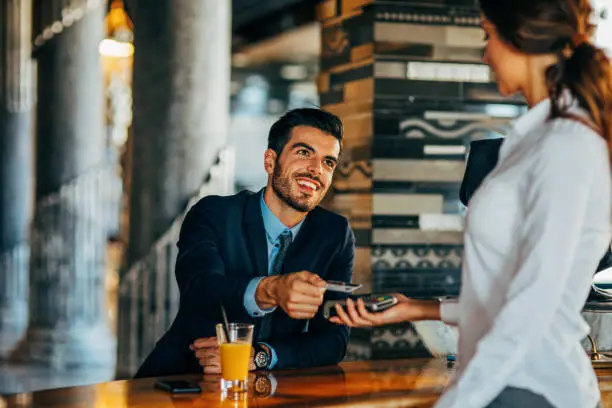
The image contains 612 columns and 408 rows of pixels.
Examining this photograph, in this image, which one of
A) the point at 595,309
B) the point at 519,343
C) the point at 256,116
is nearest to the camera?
→ the point at 519,343

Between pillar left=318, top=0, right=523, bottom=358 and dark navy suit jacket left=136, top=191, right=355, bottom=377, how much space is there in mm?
1254

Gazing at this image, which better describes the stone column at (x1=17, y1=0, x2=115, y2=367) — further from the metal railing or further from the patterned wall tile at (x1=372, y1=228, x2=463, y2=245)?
the patterned wall tile at (x1=372, y1=228, x2=463, y2=245)

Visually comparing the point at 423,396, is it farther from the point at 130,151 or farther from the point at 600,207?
the point at 130,151

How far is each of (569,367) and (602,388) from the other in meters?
1.06

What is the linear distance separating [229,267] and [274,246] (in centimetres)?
15

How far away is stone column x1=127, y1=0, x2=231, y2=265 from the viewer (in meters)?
5.11

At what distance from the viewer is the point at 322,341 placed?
8.97 ft

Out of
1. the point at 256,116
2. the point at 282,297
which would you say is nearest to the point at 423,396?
the point at 282,297

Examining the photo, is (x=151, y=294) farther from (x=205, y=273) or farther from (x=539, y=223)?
(x=539, y=223)

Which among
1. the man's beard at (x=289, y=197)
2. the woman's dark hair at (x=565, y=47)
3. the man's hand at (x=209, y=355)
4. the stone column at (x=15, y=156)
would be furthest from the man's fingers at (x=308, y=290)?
the stone column at (x=15, y=156)

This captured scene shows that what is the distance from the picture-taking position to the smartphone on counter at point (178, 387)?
2.15 meters

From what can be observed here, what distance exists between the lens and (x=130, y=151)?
5250 mm

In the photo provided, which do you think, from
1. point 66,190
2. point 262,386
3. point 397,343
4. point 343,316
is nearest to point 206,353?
point 262,386

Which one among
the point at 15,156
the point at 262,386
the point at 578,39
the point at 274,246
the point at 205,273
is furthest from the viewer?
the point at 15,156
